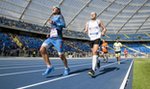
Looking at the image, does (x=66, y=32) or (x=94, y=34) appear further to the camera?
(x=66, y=32)

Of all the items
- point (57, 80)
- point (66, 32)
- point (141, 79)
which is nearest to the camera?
point (57, 80)

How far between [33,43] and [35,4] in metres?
6.49

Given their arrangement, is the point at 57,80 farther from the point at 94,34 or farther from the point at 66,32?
the point at 66,32

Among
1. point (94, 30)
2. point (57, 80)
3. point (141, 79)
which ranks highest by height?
point (94, 30)

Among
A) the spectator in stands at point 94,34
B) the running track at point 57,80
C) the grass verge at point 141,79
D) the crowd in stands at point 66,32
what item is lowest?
the grass verge at point 141,79

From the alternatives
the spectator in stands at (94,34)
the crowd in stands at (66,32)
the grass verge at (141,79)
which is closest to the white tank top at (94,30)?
the spectator in stands at (94,34)

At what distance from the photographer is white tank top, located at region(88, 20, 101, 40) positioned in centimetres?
808

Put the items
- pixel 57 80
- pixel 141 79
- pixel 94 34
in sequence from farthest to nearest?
pixel 94 34 → pixel 141 79 → pixel 57 80

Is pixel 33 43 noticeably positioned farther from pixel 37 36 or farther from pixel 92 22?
pixel 92 22

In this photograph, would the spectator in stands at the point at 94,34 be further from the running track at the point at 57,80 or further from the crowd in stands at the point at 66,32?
the crowd in stands at the point at 66,32

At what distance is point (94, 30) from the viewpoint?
8.18 m

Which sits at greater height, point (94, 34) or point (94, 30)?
point (94, 30)

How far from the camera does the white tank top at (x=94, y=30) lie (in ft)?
26.5

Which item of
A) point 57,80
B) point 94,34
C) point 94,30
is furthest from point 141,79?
point 57,80
